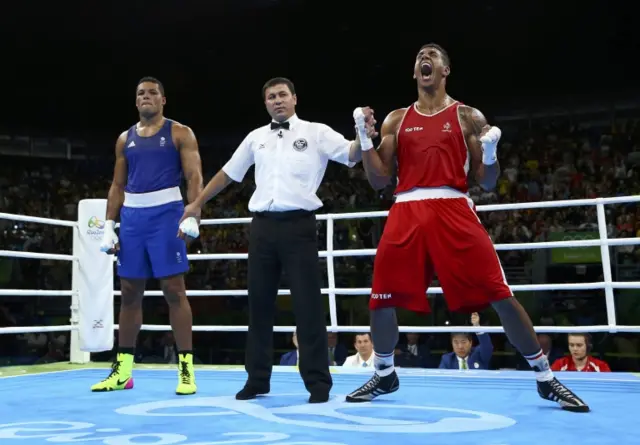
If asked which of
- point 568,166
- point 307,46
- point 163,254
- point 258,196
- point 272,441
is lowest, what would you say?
point 272,441

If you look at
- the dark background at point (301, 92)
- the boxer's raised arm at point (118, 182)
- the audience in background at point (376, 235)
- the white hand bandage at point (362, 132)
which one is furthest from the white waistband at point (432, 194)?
the dark background at point (301, 92)

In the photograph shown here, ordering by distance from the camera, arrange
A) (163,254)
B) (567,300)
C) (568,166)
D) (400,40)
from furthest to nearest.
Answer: (400,40)
(568,166)
(567,300)
(163,254)

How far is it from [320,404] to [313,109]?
10.9 meters

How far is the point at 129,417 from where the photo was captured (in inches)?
101

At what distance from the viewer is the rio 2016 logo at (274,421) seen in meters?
2.17

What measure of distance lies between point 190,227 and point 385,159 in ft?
2.89

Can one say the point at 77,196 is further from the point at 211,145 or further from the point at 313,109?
the point at 313,109

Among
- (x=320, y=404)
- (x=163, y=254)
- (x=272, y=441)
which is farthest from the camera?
(x=163, y=254)

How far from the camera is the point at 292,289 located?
9.93 ft

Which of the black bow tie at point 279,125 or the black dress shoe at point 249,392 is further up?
the black bow tie at point 279,125

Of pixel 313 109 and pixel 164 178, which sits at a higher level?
pixel 313 109

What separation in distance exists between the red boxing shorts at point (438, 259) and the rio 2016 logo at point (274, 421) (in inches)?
15.5

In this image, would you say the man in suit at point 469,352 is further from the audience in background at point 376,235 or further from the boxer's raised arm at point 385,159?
the boxer's raised arm at point 385,159

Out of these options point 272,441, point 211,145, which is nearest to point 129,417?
point 272,441
